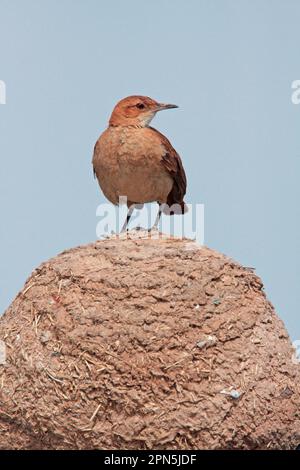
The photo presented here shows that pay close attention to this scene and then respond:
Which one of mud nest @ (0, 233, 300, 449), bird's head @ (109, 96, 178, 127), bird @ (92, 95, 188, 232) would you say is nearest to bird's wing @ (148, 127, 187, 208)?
bird @ (92, 95, 188, 232)

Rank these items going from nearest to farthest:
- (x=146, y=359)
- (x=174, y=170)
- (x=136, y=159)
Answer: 1. (x=146, y=359)
2. (x=136, y=159)
3. (x=174, y=170)

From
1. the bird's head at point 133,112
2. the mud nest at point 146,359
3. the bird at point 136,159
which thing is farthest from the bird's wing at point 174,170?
the mud nest at point 146,359

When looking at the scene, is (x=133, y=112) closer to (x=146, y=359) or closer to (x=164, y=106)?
(x=164, y=106)

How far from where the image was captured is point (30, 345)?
9305mm

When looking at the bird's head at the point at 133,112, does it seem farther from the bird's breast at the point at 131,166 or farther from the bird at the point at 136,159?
the bird's breast at the point at 131,166

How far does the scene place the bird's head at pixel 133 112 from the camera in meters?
12.3

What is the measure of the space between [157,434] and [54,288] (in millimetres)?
1778

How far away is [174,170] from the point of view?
1230 cm

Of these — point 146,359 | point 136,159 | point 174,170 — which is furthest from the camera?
point 174,170

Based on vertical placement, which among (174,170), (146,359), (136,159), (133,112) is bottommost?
(146,359)

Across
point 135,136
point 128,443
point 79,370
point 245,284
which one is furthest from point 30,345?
point 135,136

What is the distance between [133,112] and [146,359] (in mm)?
4301

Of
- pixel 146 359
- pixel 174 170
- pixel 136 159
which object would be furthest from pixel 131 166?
pixel 146 359

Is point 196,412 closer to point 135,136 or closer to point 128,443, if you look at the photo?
point 128,443
